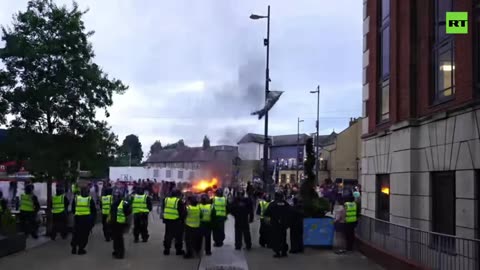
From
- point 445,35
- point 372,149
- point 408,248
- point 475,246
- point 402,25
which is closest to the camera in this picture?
point 475,246

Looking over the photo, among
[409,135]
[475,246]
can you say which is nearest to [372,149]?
[409,135]

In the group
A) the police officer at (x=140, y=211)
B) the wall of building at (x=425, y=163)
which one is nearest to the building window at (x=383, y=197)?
the wall of building at (x=425, y=163)

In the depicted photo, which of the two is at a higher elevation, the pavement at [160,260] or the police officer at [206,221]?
the police officer at [206,221]

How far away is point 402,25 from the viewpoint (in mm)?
15664

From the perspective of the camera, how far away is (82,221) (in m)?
15.3

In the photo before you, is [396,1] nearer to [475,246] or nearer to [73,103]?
[475,246]

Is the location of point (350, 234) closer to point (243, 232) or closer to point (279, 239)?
point (279, 239)

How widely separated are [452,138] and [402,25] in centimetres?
437

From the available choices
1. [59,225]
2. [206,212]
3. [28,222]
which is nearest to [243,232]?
[206,212]

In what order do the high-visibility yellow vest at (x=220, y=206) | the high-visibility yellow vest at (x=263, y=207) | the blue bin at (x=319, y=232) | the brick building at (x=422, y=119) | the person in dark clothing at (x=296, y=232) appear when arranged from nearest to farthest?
the brick building at (x=422, y=119) → the person in dark clothing at (x=296, y=232) → the high-visibility yellow vest at (x=220, y=206) → the blue bin at (x=319, y=232) → the high-visibility yellow vest at (x=263, y=207)

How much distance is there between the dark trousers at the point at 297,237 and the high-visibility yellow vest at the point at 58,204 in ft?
22.0

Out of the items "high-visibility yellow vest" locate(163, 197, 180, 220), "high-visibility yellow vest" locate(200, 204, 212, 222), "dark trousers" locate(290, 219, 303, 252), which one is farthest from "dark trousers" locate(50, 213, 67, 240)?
"dark trousers" locate(290, 219, 303, 252)

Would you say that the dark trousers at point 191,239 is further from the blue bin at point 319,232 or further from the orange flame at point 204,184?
the orange flame at point 204,184

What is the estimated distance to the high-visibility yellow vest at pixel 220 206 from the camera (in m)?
16.2
